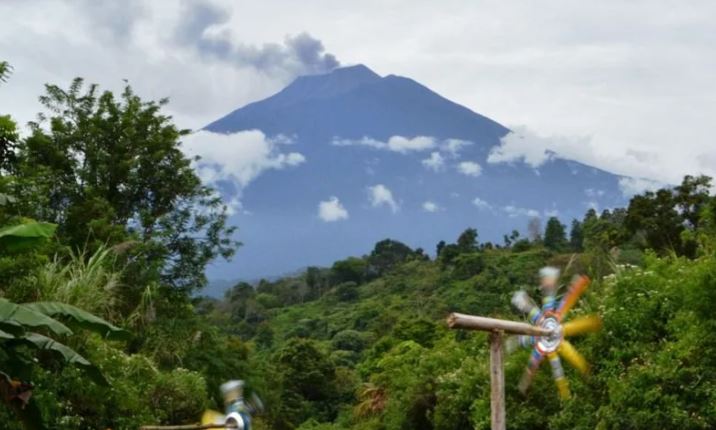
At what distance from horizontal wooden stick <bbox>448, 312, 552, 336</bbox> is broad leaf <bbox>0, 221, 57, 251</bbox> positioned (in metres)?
3.94

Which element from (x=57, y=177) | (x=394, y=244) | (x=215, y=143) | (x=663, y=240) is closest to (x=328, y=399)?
(x=663, y=240)

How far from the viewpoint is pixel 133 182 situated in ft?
61.8

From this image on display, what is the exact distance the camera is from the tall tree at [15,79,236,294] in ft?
58.9

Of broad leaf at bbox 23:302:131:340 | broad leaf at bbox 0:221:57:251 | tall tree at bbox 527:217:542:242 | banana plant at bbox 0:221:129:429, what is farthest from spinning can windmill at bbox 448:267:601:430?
tall tree at bbox 527:217:542:242

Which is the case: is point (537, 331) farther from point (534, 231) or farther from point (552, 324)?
point (534, 231)

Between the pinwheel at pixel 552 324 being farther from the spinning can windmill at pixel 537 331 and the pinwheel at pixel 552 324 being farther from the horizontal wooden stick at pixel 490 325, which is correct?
the horizontal wooden stick at pixel 490 325

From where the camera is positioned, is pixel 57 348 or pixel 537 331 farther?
pixel 537 331

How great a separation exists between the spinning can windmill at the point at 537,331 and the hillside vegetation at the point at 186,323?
3.50 metres

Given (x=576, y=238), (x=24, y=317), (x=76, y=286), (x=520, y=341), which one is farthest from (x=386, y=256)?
(x=24, y=317)

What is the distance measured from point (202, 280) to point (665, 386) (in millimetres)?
9986

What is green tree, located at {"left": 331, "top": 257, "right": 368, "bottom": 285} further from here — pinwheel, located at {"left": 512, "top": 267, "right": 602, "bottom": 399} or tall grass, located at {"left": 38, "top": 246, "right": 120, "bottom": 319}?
pinwheel, located at {"left": 512, "top": 267, "right": 602, "bottom": 399}

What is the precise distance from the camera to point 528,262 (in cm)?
3984

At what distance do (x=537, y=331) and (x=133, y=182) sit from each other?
1226 cm

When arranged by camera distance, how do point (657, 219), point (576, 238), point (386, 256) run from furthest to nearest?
point (386, 256)
point (576, 238)
point (657, 219)
